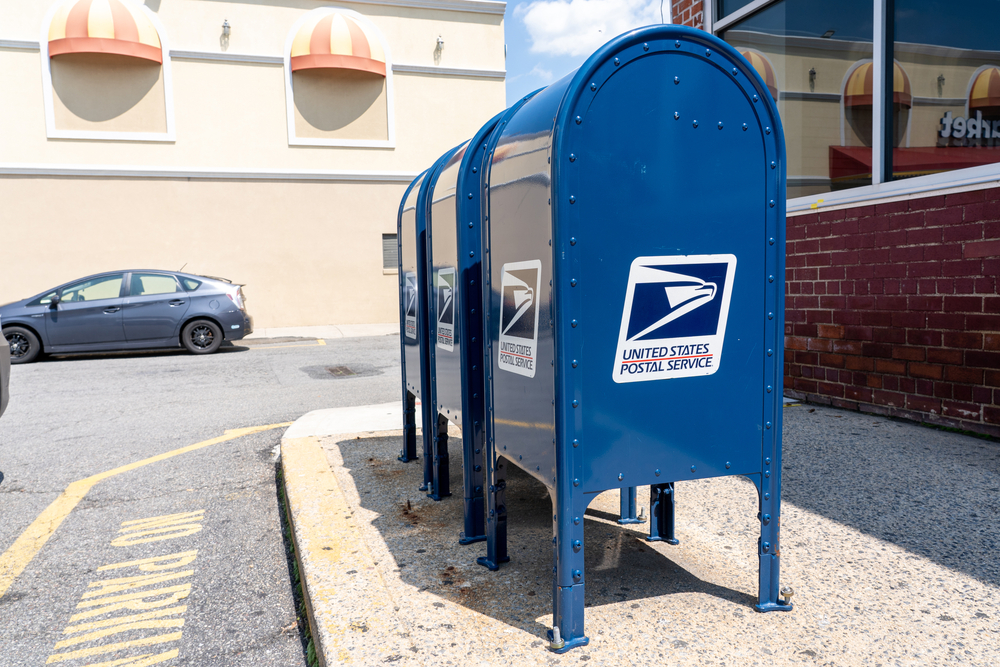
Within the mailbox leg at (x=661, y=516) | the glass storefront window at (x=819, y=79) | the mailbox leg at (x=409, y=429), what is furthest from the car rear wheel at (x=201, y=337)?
the mailbox leg at (x=661, y=516)

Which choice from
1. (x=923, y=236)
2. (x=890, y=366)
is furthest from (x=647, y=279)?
(x=890, y=366)

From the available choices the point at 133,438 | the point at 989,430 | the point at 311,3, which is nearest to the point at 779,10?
the point at 989,430

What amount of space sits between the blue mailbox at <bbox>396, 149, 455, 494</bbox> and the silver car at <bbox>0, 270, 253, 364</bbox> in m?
8.76

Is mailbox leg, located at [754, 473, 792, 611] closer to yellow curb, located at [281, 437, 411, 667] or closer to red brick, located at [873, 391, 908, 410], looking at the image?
yellow curb, located at [281, 437, 411, 667]

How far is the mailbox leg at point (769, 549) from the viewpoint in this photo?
2654 mm

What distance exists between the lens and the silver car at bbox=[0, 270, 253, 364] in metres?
11.9

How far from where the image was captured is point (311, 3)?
17.0m

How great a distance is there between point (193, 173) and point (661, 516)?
15.7 meters

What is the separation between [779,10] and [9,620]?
730 centimetres

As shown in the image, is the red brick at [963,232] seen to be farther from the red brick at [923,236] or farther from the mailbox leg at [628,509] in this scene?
the mailbox leg at [628,509]

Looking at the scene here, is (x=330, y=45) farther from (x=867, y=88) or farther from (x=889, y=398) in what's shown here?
(x=889, y=398)

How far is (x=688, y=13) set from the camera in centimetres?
773

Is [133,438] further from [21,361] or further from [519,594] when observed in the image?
[21,361]

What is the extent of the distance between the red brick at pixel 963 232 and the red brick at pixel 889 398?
1210mm
